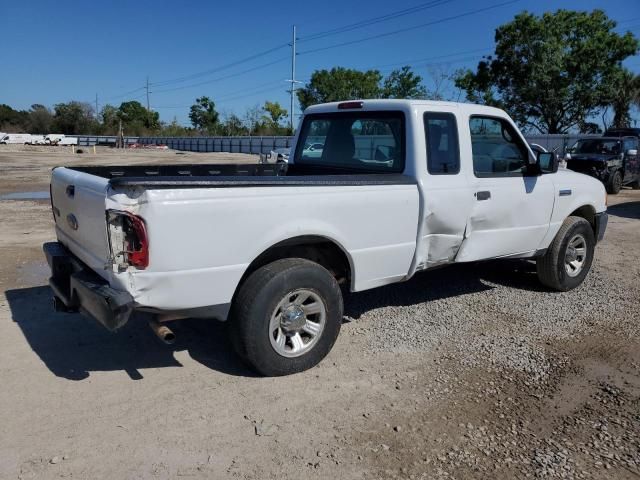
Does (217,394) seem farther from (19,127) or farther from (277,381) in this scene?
(19,127)

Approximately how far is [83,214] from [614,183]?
1637 cm

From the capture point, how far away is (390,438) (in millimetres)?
3266

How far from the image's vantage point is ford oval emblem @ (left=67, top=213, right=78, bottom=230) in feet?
12.9

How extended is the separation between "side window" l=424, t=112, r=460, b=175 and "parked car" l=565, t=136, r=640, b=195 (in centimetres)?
1305

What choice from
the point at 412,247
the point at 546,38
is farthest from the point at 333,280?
the point at 546,38

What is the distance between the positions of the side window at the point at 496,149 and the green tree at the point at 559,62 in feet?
117

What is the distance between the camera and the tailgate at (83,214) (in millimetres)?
3406

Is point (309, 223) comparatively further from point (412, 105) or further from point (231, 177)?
point (412, 105)

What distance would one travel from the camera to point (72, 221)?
3.99 metres

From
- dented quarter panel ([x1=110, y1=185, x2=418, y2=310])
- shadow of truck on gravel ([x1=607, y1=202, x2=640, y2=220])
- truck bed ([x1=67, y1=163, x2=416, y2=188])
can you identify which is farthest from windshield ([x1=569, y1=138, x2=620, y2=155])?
dented quarter panel ([x1=110, y1=185, x2=418, y2=310])

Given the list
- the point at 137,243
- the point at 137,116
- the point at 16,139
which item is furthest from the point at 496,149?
the point at 137,116

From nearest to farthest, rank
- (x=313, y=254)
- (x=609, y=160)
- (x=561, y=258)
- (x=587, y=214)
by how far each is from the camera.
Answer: (x=313, y=254), (x=561, y=258), (x=587, y=214), (x=609, y=160)

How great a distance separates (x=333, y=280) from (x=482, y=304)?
7.78 feet

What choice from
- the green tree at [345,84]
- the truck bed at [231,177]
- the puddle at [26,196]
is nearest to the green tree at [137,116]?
the green tree at [345,84]
